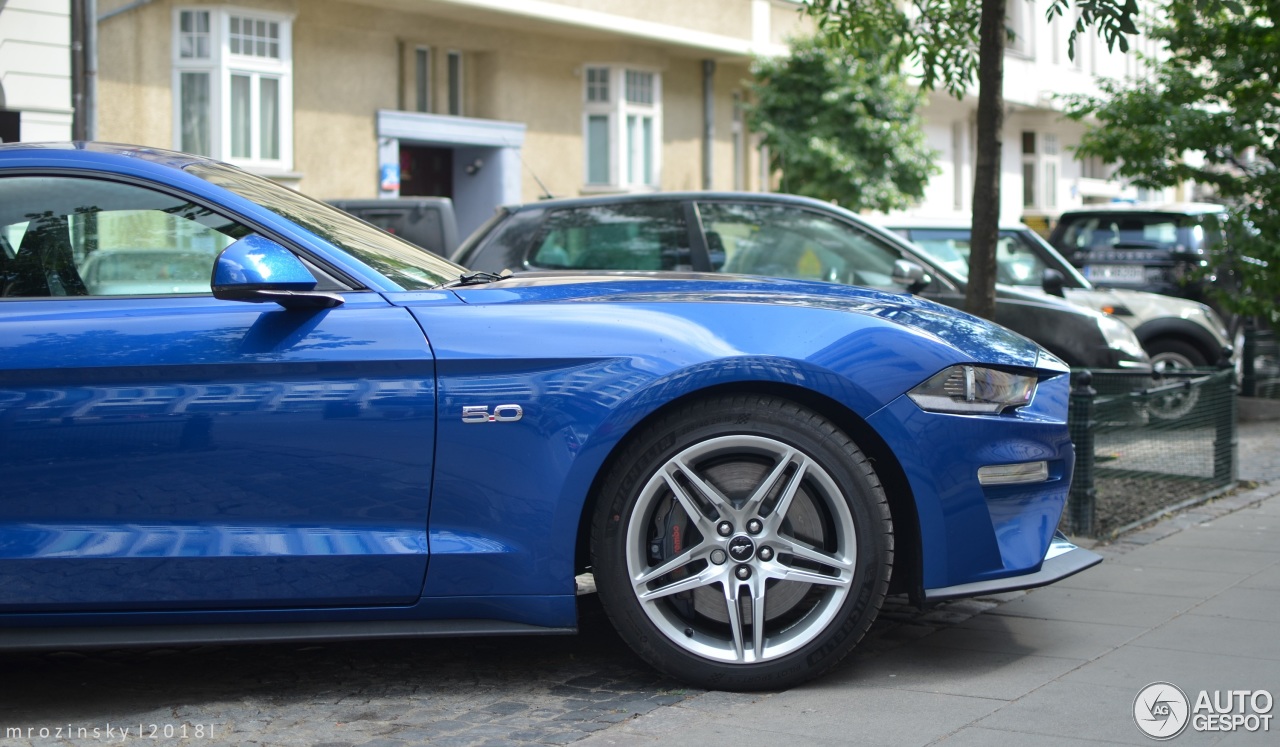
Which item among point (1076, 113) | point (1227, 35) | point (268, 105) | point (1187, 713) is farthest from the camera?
point (268, 105)

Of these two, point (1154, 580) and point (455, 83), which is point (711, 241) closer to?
point (1154, 580)

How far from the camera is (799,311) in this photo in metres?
4.30

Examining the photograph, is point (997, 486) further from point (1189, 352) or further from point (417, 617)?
point (1189, 352)

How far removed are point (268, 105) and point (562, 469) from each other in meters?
15.5

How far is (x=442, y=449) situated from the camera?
405cm

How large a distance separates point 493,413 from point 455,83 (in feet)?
60.4

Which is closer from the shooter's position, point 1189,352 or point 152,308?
point 152,308

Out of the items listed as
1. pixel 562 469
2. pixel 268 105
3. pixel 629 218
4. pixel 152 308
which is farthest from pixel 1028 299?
pixel 268 105

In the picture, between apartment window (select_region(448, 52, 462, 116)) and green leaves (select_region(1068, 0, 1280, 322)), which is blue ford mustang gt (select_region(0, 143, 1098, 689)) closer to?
green leaves (select_region(1068, 0, 1280, 322))

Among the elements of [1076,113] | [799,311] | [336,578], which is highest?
[1076,113]

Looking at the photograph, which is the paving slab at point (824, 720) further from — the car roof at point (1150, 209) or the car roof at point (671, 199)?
the car roof at point (1150, 209)

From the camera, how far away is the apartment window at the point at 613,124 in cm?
2356

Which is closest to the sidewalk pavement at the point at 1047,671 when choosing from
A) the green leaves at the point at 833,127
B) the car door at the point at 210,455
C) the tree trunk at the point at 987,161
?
the car door at the point at 210,455

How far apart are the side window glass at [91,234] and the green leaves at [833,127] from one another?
802 inches
